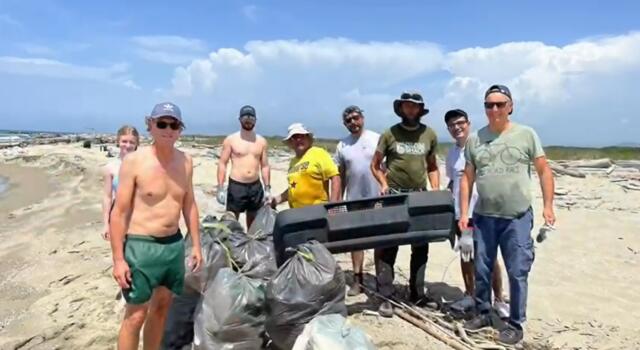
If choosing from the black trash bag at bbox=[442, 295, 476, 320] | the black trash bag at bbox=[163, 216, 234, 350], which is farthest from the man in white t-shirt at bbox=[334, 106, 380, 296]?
the black trash bag at bbox=[163, 216, 234, 350]

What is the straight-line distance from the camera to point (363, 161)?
476 cm

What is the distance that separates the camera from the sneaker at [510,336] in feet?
12.5

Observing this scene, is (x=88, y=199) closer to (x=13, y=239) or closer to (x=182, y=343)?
(x=13, y=239)

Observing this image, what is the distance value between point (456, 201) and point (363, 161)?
86 cm

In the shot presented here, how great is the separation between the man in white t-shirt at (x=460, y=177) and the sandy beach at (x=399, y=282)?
0.39 meters

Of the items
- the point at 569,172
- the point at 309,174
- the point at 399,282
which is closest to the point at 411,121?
the point at 309,174

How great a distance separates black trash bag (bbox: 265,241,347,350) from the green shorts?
2.25 feet

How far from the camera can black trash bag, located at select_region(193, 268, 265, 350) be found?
3391mm

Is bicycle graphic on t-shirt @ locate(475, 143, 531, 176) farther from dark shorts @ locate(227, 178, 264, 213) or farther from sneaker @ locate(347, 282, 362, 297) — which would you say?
dark shorts @ locate(227, 178, 264, 213)

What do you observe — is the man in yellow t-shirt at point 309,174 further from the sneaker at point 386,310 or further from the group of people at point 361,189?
the sneaker at point 386,310

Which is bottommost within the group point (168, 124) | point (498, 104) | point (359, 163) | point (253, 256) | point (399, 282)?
point (399, 282)

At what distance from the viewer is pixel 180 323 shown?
12.2ft

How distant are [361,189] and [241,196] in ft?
4.84

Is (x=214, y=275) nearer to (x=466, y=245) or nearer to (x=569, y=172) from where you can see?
(x=466, y=245)
